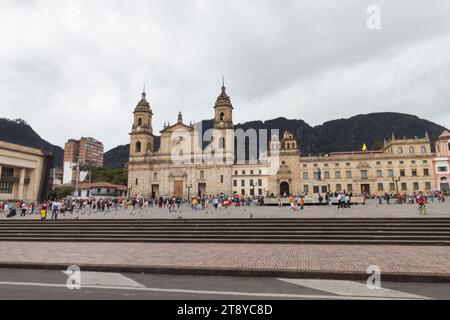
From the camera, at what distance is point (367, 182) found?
59625 millimetres

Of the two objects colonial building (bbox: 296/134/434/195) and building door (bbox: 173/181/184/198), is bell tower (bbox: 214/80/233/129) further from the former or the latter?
colonial building (bbox: 296/134/434/195)

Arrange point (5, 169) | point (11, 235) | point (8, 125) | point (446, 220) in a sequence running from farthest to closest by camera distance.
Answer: point (8, 125) → point (5, 169) → point (11, 235) → point (446, 220)

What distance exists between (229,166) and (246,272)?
47.8m

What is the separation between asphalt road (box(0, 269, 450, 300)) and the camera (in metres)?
5.74

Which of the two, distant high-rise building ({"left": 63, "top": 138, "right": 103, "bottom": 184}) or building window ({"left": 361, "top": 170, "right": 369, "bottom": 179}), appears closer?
building window ({"left": 361, "top": 170, "right": 369, "bottom": 179})

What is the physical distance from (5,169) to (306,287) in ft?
187

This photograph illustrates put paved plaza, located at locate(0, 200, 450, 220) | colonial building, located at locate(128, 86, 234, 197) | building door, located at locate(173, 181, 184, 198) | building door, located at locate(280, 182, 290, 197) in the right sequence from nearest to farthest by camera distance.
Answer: paved plaza, located at locate(0, 200, 450, 220) < colonial building, located at locate(128, 86, 234, 197) < building door, located at locate(173, 181, 184, 198) < building door, located at locate(280, 182, 290, 197)

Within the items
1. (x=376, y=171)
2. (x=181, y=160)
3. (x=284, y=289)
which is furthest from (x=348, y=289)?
(x=376, y=171)

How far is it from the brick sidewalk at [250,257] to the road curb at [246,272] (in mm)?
36

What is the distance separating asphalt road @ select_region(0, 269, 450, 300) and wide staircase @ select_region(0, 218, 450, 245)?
5.37 metres

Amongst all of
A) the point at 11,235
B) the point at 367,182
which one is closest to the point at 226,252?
the point at 11,235

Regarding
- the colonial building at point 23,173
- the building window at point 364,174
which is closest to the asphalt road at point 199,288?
the colonial building at point 23,173

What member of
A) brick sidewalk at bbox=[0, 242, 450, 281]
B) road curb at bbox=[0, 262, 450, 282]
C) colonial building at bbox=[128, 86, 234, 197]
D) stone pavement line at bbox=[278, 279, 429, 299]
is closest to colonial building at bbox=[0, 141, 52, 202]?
colonial building at bbox=[128, 86, 234, 197]
